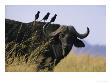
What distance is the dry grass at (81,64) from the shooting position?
7.43m

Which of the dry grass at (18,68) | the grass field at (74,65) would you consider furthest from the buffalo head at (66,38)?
the dry grass at (18,68)

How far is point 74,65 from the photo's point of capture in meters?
7.46

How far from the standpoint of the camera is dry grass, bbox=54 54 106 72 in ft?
24.4

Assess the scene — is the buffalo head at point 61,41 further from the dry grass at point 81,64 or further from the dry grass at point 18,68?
the dry grass at point 18,68

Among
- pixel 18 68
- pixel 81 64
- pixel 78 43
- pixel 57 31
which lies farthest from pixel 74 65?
pixel 18 68

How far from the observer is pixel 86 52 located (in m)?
7.52

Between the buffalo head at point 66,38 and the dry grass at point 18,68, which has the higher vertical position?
the buffalo head at point 66,38

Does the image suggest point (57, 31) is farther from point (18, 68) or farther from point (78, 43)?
point (18, 68)

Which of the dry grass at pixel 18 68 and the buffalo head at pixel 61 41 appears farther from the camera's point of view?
the buffalo head at pixel 61 41

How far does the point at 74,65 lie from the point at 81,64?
0.30 feet
